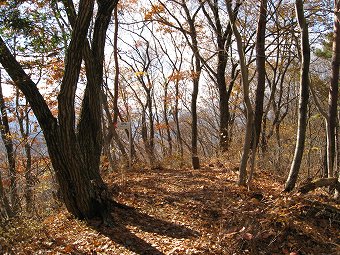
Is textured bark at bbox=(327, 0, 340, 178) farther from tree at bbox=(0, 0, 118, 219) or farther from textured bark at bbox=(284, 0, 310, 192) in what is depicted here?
tree at bbox=(0, 0, 118, 219)

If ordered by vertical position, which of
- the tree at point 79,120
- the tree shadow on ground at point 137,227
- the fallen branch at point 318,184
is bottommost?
the tree shadow on ground at point 137,227

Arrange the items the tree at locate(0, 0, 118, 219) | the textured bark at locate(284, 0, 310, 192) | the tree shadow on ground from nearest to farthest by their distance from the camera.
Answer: the tree shadow on ground
the tree at locate(0, 0, 118, 219)
the textured bark at locate(284, 0, 310, 192)

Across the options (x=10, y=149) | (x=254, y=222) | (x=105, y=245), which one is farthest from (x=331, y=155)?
(x=10, y=149)

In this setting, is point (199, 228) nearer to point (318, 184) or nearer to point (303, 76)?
point (318, 184)

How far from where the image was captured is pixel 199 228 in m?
5.59

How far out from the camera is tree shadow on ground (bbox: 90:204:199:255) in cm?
504

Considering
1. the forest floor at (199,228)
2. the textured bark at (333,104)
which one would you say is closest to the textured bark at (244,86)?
the forest floor at (199,228)

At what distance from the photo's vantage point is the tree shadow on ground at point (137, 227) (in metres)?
5.04

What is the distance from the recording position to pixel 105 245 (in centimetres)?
512

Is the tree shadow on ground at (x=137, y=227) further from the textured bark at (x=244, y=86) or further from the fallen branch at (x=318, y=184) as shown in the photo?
the textured bark at (x=244, y=86)

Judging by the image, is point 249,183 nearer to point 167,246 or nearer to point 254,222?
point 254,222

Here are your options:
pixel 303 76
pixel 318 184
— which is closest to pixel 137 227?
pixel 318 184

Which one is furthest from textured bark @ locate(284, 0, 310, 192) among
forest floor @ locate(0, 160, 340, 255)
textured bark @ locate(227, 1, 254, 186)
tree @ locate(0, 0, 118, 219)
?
tree @ locate(0, 0, 118, 219)

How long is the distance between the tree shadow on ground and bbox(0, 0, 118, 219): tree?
1.15 feet
